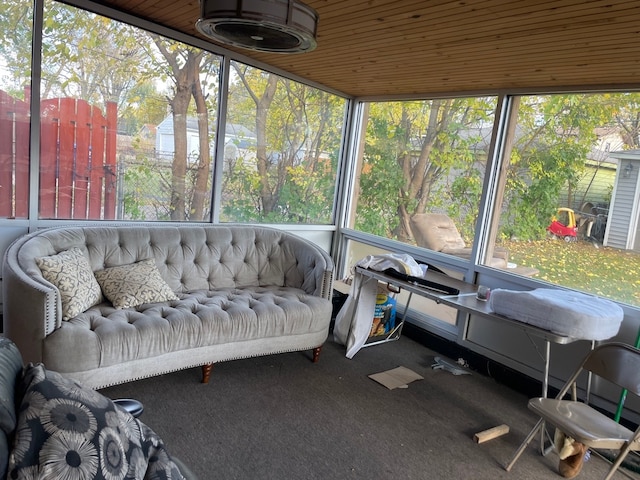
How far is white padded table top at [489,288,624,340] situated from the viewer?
243cm

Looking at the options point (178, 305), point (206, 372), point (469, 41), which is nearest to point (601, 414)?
point (469, 41)

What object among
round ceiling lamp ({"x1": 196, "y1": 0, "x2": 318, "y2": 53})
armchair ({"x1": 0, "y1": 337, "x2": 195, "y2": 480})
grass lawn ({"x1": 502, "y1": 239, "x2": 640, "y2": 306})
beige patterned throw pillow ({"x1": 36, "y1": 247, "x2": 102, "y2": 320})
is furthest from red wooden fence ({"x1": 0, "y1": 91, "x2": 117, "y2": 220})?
grass lawn ({"x1": 502, "y1": 239, "x2": 640, "y2": 306})

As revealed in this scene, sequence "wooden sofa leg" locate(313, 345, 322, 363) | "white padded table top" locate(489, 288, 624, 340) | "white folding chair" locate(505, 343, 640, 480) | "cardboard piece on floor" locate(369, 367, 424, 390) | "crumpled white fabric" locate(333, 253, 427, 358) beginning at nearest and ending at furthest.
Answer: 1. "white folding chair" locate(505, 343, 640, 480)
2. "white padded table top" locate(489, 288, 624, 340)
3. "cardboard piece on floor" locate(369, 367, 424, 390)
4. "wooden sofa leg" locate(313, 345, 322, 363)
5. "crumpled white fabric" locate(333, 253, 427, 358)

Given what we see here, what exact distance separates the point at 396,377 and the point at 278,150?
91.5 inches

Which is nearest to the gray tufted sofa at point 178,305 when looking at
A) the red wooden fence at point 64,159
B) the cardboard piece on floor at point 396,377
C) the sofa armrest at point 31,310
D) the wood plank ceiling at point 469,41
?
the sofa armrest at point 31,310

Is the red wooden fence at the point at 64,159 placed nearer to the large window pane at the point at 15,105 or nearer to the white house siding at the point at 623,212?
the large window pane at the point at 15,105

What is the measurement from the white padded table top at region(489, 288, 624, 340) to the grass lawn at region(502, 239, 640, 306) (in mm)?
342

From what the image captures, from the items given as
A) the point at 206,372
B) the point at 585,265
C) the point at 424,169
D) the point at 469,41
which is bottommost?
the point at 206,372

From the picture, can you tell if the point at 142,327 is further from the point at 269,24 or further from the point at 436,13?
the point at 436,13

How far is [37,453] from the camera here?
3.34ft

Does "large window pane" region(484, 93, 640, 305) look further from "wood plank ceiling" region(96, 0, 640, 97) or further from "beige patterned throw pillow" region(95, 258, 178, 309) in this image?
"beige patterned throw pillow" region(95, 258, 178, 309)

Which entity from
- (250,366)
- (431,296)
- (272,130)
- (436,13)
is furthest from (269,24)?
(272,130)

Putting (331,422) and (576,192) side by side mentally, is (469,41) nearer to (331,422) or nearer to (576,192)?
(576,192)

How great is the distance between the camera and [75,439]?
42.8 inches
